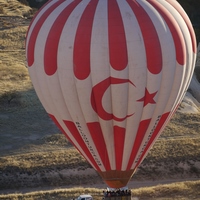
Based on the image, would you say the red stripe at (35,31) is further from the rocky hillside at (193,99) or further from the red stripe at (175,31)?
the rocky hillside at (193,99)

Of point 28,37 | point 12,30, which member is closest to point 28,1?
point 12,30

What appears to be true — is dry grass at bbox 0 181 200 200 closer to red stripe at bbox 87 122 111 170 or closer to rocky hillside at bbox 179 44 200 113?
red stripe at bbox 87 122 111 170

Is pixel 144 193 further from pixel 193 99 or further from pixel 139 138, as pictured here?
pixel 193 99

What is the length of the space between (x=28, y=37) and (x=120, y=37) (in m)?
2.66

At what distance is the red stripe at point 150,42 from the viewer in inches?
620

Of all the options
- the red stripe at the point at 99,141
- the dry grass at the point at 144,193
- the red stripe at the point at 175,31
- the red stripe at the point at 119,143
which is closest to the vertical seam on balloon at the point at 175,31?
the red stripe at the point at 175,31

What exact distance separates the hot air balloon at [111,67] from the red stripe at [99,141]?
0.08 ft

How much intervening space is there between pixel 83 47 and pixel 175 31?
235 centimetres

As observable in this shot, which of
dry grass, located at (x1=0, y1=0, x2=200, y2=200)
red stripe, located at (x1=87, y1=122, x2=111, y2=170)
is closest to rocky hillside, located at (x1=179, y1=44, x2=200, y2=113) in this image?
dry grass, located at (x1=0, y1=0, x2=200, y2=200)

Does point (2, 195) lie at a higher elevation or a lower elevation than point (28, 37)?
lower

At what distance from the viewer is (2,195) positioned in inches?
853

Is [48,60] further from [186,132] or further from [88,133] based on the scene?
[186,132]

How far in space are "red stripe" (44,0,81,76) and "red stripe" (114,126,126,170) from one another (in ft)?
7.37

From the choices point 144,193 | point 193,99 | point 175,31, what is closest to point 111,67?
point 175,31
